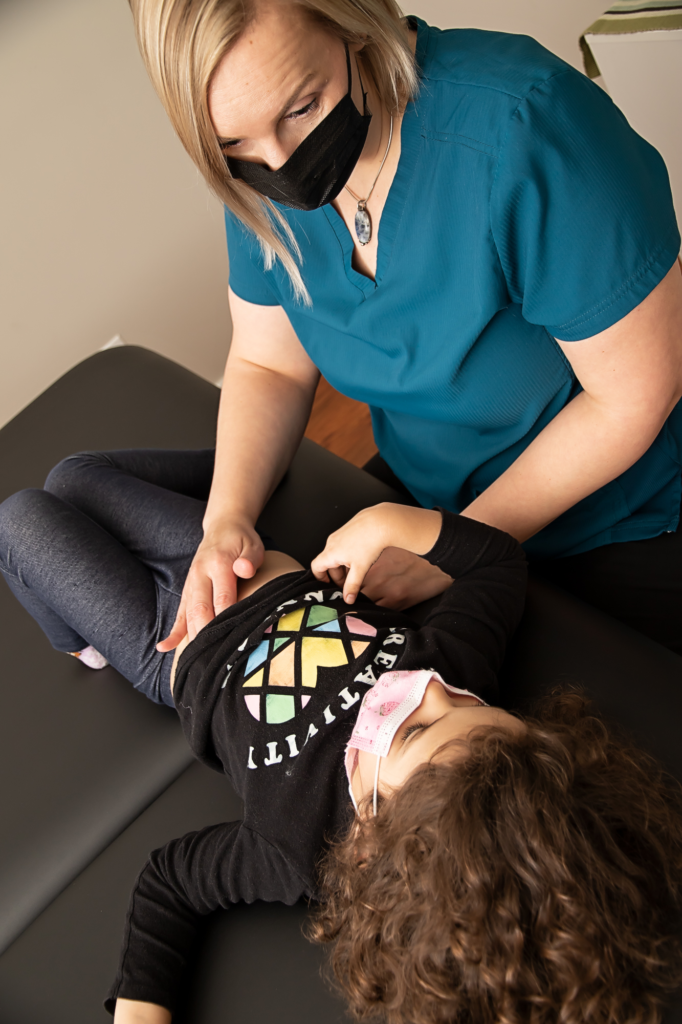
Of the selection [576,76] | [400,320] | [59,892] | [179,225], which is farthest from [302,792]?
[179,225]

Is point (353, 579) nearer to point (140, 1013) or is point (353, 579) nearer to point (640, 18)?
point (140, 1013)

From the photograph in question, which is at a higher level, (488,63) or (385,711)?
(488,63)

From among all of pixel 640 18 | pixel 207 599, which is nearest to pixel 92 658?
pixel 207 599

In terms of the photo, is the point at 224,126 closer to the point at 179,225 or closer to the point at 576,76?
the point at 576,76

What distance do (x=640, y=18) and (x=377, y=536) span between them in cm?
140

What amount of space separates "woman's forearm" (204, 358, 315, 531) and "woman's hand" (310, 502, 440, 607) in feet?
0.90

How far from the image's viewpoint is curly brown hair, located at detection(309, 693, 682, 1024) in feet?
2.20

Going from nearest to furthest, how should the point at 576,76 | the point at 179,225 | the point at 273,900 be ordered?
1. the point at 576,76
2. the point at 273,900
3. the point at 179,225

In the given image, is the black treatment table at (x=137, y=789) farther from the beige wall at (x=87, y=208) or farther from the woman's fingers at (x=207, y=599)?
the beige wall at (x=87, y=208)

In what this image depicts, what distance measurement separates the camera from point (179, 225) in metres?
2.26

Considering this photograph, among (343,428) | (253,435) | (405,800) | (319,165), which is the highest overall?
(319,165)

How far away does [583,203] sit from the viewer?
75 cm

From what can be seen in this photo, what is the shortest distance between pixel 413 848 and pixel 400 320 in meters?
0.65

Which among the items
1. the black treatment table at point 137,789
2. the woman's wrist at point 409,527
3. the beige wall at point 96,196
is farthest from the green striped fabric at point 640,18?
the woman's wrist at point 409,527
